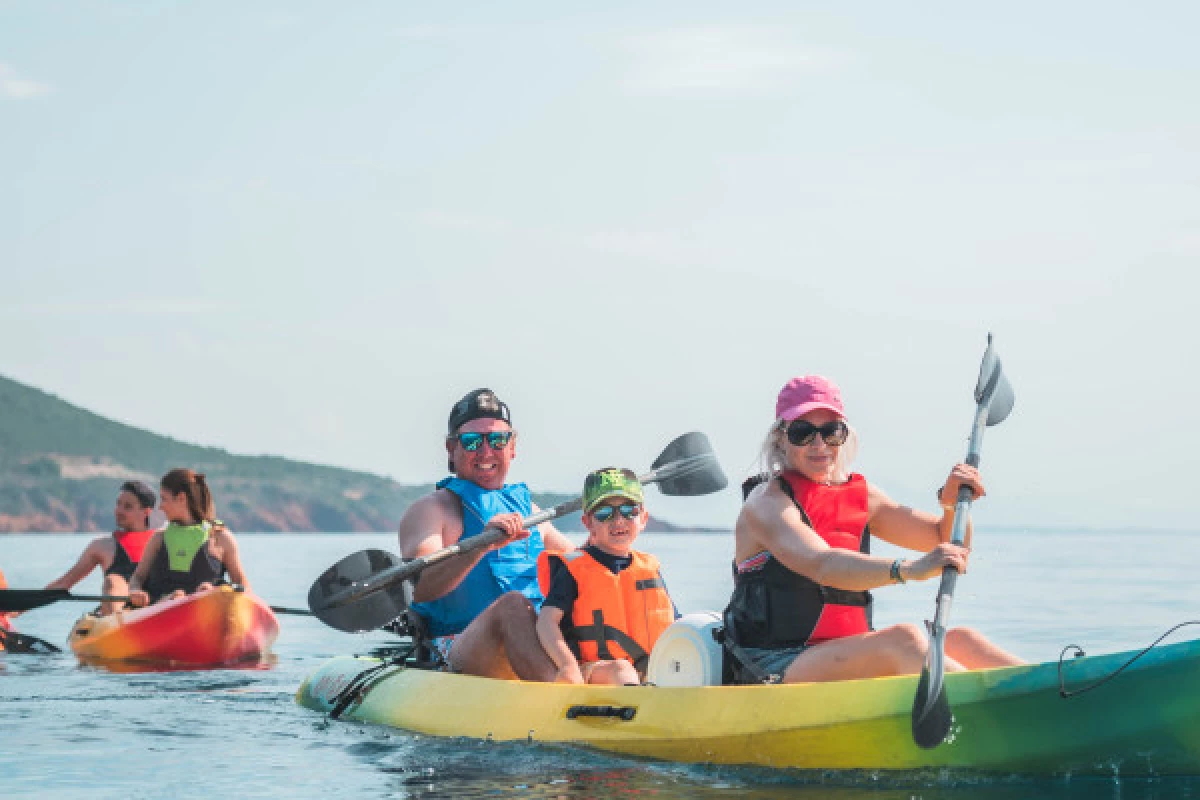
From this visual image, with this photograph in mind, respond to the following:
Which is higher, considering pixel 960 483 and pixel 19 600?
pixel 960 483

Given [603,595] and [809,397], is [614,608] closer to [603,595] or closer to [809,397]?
[603,595]

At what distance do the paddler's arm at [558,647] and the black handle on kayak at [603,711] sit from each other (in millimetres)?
227

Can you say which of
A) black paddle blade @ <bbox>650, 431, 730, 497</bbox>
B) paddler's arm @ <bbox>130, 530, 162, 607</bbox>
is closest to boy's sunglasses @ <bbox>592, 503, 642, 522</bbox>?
black paddle blade @ <bbox>650, 431, 730, 497</bbox>

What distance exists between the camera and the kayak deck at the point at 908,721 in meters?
6.25

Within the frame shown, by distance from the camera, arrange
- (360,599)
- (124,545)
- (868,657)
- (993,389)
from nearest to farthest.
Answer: (868,657)
(993,389)
(360,599)
(124,545)

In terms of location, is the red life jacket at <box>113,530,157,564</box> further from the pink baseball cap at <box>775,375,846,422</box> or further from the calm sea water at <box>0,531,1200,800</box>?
the pink baseball cap at <box>775,375,846,422</box>

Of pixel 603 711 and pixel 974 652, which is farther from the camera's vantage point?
pixel 603 711

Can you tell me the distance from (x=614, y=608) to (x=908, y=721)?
69.8 inches

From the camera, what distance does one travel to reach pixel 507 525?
852 cm

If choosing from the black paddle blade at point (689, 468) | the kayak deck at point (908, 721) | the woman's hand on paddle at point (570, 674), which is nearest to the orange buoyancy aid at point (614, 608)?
the woman's hand on paddle at point (570, 674)

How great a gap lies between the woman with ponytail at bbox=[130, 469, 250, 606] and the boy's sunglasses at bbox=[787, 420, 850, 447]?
7.93 meters

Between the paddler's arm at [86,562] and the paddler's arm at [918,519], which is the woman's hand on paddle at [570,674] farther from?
the paddler's arm at [86,562]

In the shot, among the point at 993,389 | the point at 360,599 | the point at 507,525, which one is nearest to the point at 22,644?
the point at 360,599

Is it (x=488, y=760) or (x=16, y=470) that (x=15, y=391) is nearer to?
(x=16, y=470)
